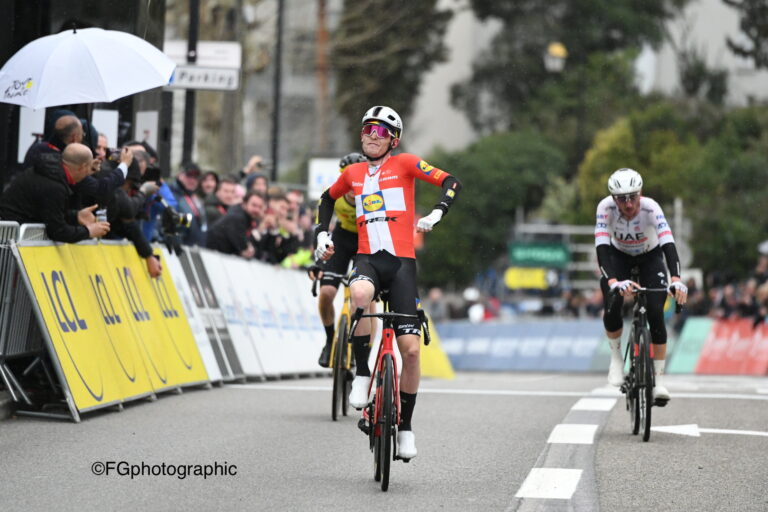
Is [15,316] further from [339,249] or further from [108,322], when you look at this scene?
[339,249]

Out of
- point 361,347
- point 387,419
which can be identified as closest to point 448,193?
point 361,347

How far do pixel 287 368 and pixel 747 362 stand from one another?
12.9m

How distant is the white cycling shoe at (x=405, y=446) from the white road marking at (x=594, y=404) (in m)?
5.10

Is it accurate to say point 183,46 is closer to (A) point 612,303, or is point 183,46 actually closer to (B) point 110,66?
(B) point 110,66

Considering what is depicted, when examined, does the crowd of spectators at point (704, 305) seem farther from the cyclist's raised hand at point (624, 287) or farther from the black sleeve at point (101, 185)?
the black sleeve at point (101, 185)

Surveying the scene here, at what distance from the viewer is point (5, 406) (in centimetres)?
1162

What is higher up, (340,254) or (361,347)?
(340,254)

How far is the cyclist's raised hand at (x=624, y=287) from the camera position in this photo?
1178 cm

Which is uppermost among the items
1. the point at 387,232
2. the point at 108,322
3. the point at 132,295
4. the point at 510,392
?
the point at 387,232

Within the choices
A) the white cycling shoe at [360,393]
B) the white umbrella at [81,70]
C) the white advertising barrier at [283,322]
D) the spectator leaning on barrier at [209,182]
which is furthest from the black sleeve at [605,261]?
the spectator leaning on barrier at [209,182]

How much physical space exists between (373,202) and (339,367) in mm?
3106

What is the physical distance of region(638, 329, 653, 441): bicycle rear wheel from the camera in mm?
11125

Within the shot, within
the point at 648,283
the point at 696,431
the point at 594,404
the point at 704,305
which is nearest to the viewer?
the point at 696,431

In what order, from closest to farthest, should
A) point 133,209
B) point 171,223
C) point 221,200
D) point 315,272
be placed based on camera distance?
point 315,272 < point 133,209 < point 171,223 < point 221,200
